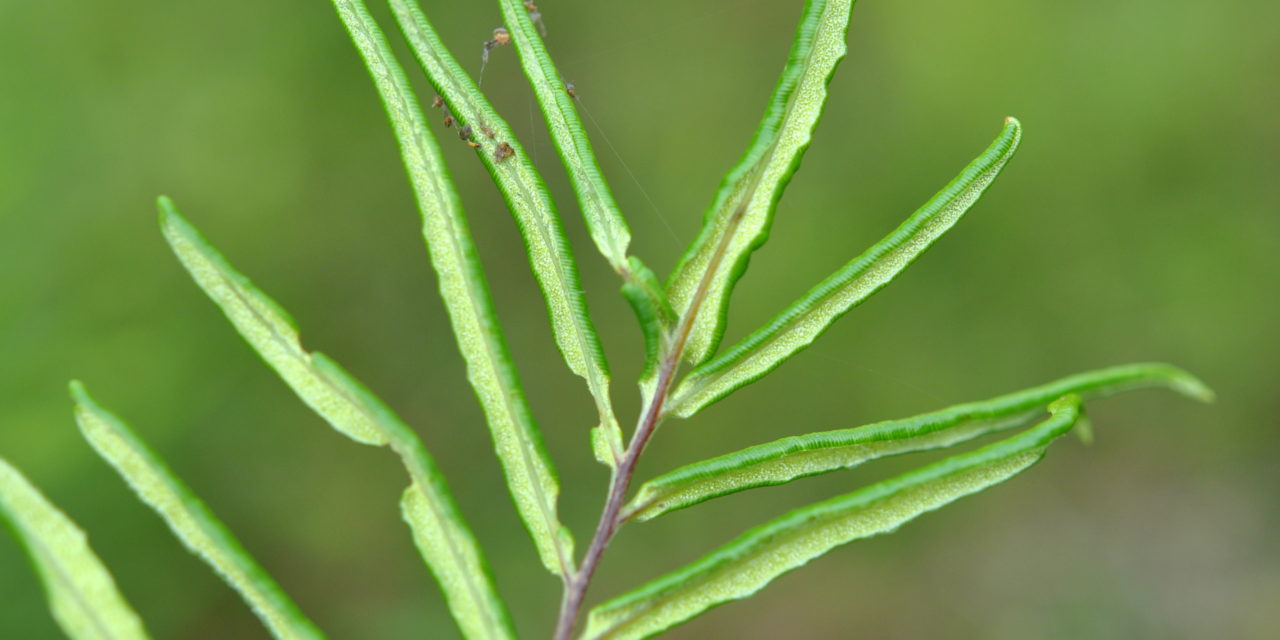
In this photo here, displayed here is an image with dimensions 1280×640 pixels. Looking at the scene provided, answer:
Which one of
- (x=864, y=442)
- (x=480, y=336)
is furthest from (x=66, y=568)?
(x=864, y=442)

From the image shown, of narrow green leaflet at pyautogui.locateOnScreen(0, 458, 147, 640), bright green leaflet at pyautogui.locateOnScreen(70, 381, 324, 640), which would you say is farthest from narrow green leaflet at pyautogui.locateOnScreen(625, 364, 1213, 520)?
narrow green leaflet at pyautogui.locateOnScreen(0, 458, 147, 640)

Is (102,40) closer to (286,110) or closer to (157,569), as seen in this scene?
(286,110)

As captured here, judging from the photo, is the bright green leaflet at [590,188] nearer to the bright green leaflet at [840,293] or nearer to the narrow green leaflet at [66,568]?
the bright green leaflet at [840,293]

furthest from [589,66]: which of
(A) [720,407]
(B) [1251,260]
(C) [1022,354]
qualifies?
(B) [1251,260]

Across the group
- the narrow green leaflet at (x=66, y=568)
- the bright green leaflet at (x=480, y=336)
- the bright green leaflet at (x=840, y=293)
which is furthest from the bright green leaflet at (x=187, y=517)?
the bright green leaflet at (x=840, y=293)

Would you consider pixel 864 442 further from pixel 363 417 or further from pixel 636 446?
pixel 363 417
